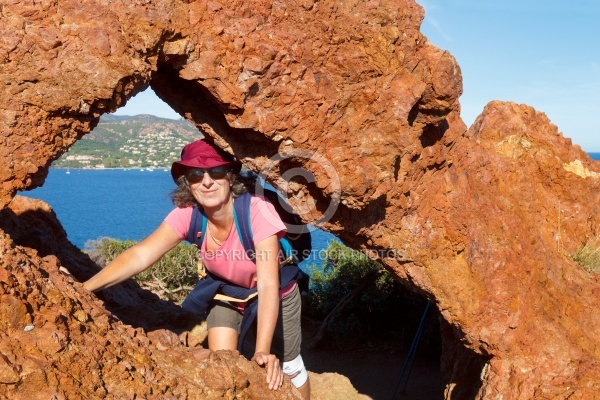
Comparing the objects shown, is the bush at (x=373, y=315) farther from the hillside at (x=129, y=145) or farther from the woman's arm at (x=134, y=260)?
the hillside at (x=129, y=145)

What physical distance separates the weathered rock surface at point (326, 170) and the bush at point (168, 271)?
391cm

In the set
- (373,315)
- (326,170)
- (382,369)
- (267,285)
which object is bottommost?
(382,369)

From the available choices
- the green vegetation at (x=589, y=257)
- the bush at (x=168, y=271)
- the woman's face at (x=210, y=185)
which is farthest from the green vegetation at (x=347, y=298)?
the woman's face at (x=210, y=185)

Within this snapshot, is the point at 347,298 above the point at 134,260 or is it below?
below

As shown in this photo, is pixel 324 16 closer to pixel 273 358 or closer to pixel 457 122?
pixel 457 122

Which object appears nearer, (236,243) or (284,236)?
(236,243)

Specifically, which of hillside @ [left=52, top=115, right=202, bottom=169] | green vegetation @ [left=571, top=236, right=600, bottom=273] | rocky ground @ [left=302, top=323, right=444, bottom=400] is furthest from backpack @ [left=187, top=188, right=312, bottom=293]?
hillside @ [left=52, top=115, right=202, bottom=169]

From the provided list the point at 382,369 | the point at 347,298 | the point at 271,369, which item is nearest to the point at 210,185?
the point at 271,369

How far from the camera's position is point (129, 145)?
84.4 metres

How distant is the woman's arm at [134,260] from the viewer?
3.78 meters

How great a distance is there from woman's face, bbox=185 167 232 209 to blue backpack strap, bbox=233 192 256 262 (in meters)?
0.10

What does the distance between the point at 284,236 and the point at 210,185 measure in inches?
25.0

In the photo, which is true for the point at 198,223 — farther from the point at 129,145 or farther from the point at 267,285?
the point at 129,145

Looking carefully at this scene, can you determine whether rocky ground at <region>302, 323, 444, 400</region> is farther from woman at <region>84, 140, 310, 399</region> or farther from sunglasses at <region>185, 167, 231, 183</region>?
sunglasses at <region>185, 167, 231, 183</region>
